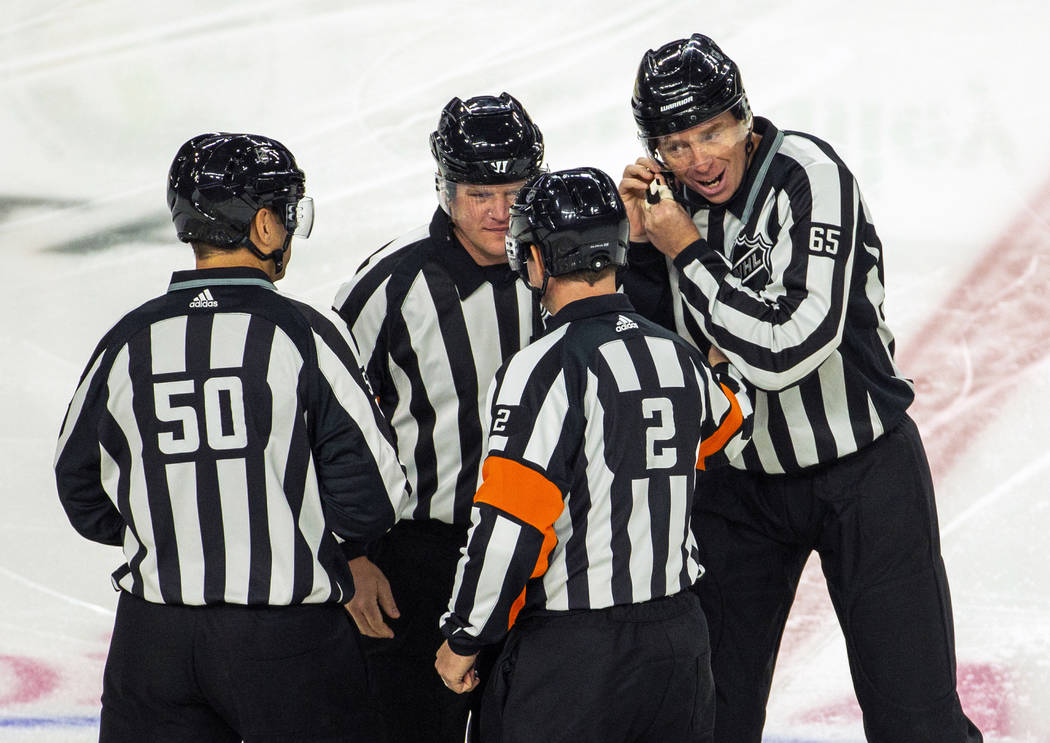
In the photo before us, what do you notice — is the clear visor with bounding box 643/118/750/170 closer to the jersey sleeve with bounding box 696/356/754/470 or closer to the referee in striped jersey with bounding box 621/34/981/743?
the referee in striped jersey with bounding box 621/34/981/743

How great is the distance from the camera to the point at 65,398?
3.59 meters

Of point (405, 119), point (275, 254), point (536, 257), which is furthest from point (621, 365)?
point (405, 119)

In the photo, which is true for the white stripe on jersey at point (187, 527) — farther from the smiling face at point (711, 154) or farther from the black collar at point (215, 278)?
the smiling face at point (711, 154)

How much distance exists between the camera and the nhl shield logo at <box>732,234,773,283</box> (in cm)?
219

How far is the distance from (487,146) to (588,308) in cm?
46

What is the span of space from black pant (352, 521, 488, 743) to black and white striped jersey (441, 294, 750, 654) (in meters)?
0.46

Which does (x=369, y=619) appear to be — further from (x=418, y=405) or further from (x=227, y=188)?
(x=227, y=188)

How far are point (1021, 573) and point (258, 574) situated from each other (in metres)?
2.16

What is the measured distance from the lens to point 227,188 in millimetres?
1799

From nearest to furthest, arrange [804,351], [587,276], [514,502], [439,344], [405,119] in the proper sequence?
1. [514,502]
2. [587,276]
3. [804,351]
4. [439,344]
5. [405,119]

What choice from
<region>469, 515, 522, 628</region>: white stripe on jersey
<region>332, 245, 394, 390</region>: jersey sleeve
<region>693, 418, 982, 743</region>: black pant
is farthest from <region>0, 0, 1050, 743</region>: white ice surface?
<region>469, 515, 522, 628</region>: white stripe on jersey

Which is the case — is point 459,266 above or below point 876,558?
above

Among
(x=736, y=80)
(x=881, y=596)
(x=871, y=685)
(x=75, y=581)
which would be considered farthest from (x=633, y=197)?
(x=75, y=581)

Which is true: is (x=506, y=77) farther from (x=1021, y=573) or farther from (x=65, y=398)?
(x=1021, y=573)
